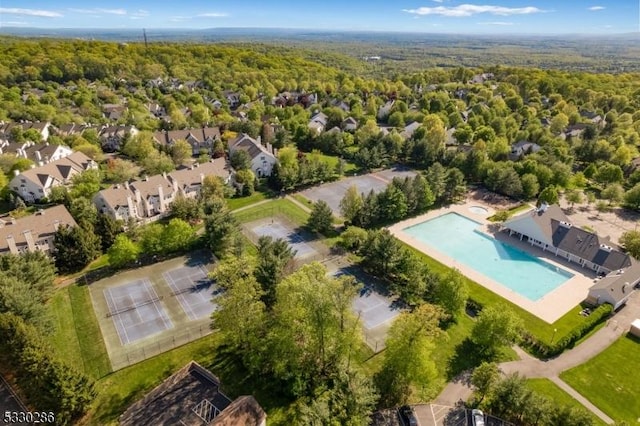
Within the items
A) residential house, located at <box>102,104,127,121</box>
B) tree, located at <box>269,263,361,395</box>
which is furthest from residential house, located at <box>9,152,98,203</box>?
tree, located at <box>269,263,361,395</box>

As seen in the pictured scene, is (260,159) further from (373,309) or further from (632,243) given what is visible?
(632,243)

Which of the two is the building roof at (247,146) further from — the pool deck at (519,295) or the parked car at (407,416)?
the parked car at (407,416)

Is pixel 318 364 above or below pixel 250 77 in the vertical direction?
below

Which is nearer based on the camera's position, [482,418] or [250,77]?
[482,418]

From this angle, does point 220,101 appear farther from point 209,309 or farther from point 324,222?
point 209,309

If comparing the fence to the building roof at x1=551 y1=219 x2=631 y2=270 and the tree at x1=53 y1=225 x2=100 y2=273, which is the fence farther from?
the building roof at x1=551 y1=219 x2=631 y2=270

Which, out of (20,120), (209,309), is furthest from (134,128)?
(209,309)
